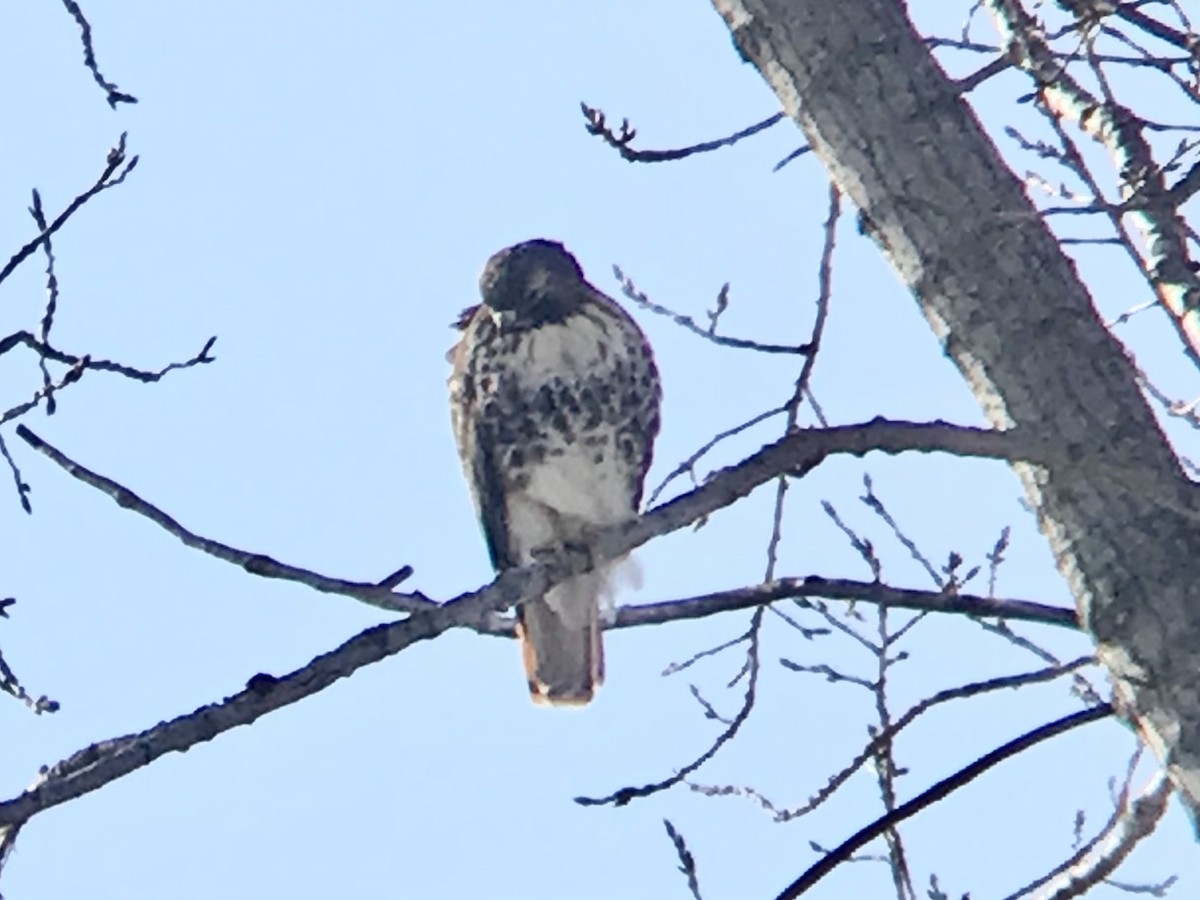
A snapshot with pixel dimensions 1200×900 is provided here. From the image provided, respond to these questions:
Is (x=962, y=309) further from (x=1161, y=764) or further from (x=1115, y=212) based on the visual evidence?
(x=1161, y=764)

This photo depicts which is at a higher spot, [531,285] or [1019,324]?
[531,285]

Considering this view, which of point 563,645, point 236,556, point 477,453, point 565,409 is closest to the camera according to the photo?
point 236,556

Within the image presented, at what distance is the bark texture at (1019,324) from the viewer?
2.90 m

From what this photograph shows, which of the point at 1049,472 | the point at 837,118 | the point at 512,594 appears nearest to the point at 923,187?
the point at 837,118

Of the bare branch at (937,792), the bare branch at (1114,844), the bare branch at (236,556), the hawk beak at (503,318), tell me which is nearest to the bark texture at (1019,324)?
the bare branch at (937,792)

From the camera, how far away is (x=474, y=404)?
210 inches

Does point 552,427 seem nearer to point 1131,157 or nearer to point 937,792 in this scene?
point 1131,157

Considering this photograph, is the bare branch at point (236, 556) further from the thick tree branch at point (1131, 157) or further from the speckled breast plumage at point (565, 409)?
the speckled breast plumage at point (565, 409)

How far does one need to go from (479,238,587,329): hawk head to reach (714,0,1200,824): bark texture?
6.92 feet

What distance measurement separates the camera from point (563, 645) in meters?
5.54

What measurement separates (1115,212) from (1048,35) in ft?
3.60

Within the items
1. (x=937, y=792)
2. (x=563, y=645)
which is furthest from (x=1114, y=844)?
(x=563, y=645)

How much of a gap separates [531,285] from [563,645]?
35.5 inches

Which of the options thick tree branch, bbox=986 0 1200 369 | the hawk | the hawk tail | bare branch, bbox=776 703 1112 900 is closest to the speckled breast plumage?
the hawk
